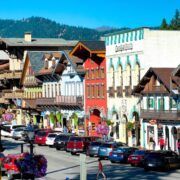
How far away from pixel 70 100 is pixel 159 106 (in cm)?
2412

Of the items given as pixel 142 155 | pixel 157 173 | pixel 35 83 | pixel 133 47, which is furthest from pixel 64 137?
pixel 35 83

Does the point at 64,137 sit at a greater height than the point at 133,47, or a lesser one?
lesser

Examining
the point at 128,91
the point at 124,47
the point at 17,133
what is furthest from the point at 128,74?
the point at 17,133

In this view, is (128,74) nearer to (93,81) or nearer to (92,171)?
(93,81)

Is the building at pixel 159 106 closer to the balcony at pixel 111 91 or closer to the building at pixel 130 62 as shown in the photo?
the building at pixel 130 62

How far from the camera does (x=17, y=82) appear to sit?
4309 inches

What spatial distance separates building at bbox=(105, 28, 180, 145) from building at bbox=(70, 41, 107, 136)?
6.42ft

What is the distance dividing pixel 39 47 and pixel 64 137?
53575 mm

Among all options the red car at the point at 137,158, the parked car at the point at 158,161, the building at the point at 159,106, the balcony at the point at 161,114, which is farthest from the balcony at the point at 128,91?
the parked car at the point at 158,161

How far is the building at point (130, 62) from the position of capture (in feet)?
211

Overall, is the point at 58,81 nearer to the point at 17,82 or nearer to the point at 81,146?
the point at 17,82

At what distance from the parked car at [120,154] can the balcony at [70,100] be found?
95.2ft

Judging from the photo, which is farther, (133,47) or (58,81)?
(58,81)

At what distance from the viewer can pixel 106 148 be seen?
52719mm
